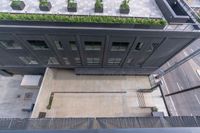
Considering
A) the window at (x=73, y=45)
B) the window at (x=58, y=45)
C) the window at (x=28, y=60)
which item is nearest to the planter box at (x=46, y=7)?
the window at (x=58, y=45)

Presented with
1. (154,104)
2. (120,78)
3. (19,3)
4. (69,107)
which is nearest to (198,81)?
(154,104)

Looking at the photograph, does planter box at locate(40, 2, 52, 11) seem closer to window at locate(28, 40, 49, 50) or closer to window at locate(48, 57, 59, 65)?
window at locate(28, 40, 49, 50)

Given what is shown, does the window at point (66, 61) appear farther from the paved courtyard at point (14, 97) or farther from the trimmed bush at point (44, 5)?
the paved courtyard at point (14, 97)

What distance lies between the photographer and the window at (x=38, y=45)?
17.7 metres

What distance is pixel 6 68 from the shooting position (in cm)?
2397

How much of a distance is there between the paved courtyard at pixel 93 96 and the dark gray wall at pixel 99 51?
1.66m

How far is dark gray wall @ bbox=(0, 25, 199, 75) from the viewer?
1597 cm

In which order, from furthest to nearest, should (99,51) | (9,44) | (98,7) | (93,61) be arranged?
(93,61), (99,51), (9,44), (98,7)

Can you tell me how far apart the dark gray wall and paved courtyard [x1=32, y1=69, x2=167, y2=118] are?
1662 millimetres

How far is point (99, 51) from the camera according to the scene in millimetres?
19734

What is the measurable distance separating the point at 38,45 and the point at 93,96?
10701mm

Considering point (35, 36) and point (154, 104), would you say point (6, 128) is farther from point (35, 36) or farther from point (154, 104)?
point (154, 104)

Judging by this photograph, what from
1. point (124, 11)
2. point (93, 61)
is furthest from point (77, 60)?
point (124, 11)

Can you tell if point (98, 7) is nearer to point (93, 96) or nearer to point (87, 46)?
point (87, 46)
